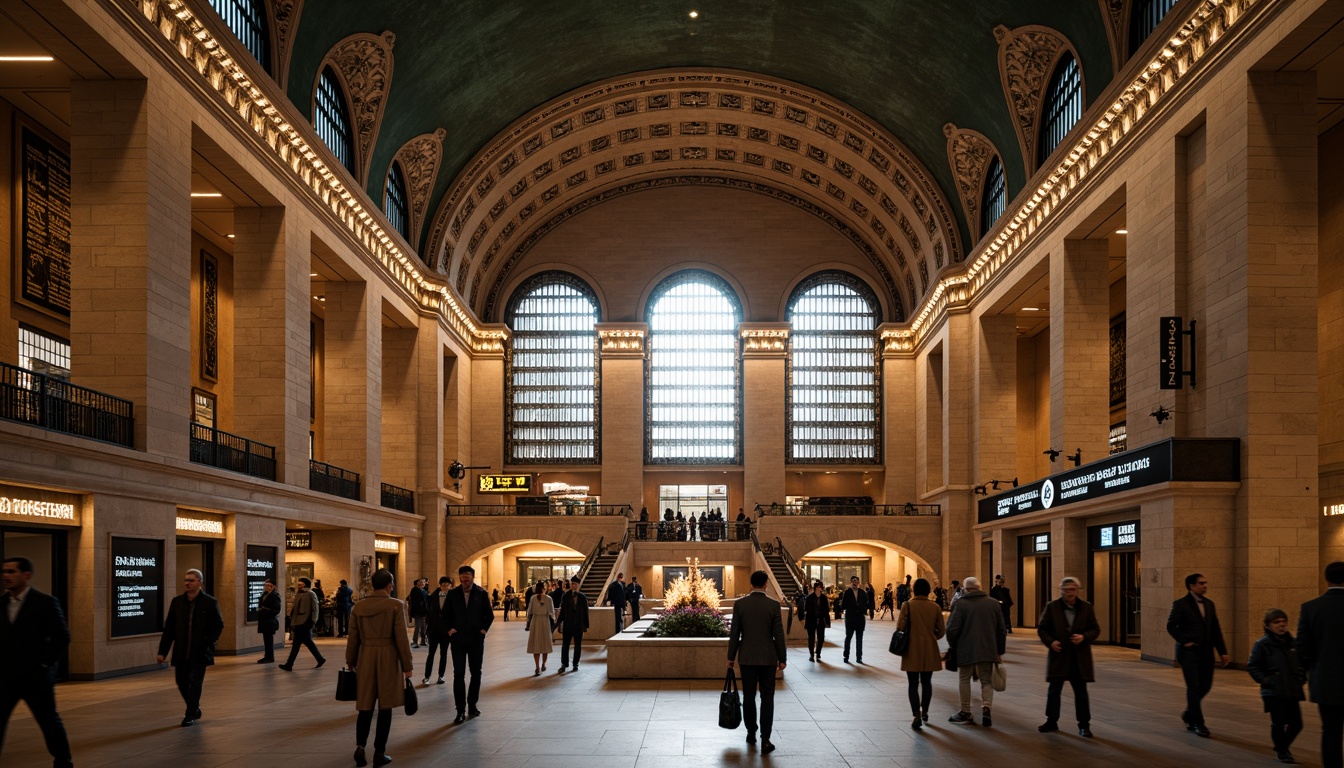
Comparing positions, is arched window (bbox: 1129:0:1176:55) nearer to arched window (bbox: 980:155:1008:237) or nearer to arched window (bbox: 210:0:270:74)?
arched window (bbox: 980:155:1008:237)

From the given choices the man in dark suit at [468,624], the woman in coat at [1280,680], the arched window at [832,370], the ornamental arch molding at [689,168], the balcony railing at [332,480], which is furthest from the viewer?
the arched window at [832,370]

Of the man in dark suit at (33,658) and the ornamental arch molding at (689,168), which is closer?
the man in dark suit at (33,658)

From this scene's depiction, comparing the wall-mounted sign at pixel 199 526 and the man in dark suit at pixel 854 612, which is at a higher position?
the wall-mounted sign at pixel 199 526

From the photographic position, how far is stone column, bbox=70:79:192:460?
60.0 feet

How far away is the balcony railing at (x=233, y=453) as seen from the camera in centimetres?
2158

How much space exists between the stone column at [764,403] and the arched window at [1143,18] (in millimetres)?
25180

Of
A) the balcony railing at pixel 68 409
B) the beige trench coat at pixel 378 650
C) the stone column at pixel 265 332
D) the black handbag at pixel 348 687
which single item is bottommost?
the black handbag at pixel 348 687

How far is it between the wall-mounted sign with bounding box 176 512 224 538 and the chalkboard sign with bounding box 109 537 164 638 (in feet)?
5.27

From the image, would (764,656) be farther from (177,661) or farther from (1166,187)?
(1166,187)

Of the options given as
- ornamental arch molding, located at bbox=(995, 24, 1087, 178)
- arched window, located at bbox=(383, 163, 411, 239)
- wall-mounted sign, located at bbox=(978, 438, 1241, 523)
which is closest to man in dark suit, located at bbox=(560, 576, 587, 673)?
wall-mounted sign, located at bbox=(978, 438, 1241, 523)

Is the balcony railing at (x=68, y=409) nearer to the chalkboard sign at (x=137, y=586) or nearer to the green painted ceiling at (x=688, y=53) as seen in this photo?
the chalkboard sign at (x=137, y=586)

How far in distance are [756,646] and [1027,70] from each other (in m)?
23.2

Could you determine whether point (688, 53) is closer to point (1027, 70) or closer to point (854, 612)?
point (1027, 70)

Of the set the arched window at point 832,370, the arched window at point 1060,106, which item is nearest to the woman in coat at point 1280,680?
the arched window at point 1060,106
